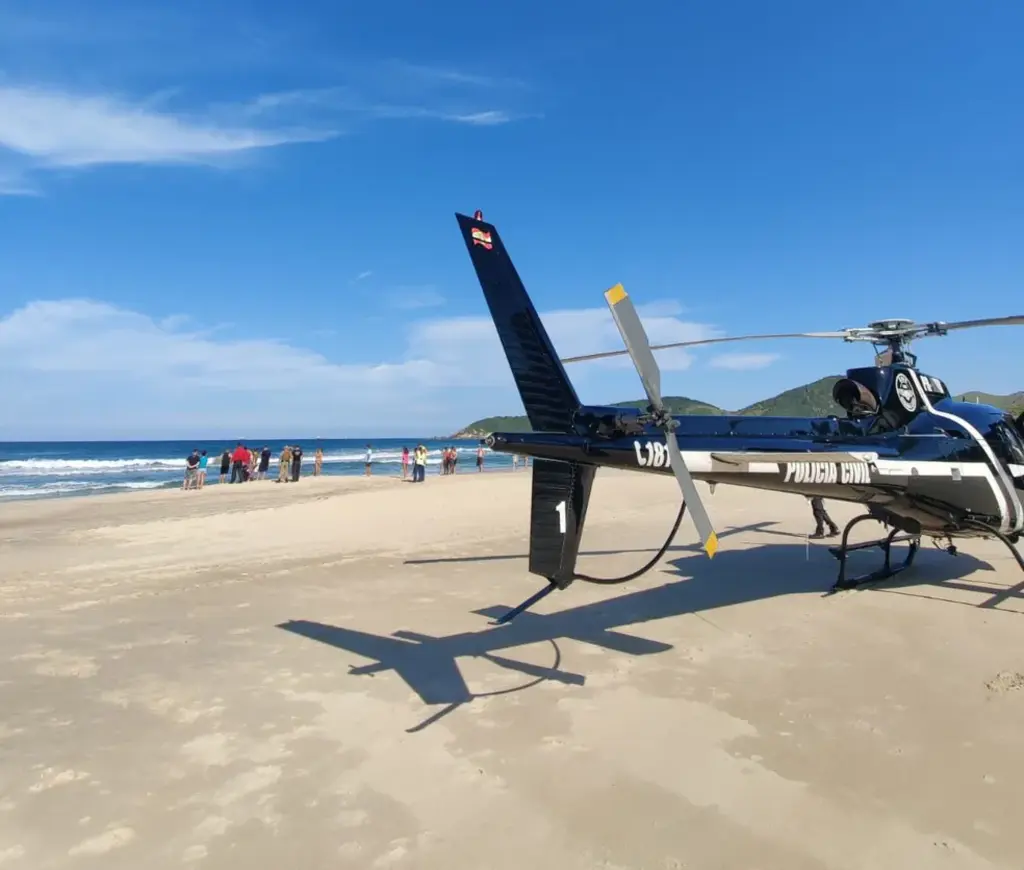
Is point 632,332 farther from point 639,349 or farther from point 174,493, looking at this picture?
point 174,493

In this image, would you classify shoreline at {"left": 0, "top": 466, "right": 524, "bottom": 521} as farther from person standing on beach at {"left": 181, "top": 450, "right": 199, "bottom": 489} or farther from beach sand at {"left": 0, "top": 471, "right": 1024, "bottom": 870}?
beach sand at {"left": 0, "top": 471, "right": 1024, "bottom": 870}

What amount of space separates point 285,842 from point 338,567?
8.35 metres

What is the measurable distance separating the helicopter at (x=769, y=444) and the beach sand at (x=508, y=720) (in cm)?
112

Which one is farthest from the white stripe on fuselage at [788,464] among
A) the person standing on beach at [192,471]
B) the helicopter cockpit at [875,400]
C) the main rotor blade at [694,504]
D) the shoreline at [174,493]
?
the person standing on beach at [192,471]

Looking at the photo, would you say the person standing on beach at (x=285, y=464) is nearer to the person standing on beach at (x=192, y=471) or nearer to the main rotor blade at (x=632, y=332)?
the person standing on beach at (x=192, y=471)

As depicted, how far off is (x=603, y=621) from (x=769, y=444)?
120 inches

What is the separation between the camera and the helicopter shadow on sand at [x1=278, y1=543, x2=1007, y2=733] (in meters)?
6.87

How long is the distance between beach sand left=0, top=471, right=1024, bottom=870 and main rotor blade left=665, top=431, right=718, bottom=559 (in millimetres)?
1614

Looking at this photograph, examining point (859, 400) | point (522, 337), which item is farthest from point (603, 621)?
point (859, 400)

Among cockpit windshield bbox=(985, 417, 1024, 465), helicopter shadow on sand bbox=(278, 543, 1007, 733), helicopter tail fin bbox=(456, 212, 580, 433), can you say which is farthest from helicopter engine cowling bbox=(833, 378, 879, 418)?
helicopter tail fin bbox=(456, 212, 580, 433)

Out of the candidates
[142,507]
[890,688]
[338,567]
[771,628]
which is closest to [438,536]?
[338,567]

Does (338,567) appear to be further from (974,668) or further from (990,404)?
(990,404)

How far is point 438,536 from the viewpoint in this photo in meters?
15.6

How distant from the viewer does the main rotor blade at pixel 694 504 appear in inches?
201
